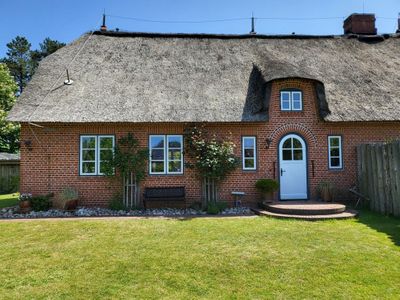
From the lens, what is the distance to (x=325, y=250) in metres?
5.95

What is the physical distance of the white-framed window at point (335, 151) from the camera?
37.7 ft

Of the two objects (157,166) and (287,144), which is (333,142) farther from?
(157,166)

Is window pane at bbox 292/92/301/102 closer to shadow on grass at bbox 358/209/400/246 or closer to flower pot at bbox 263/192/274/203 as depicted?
flower pot at bbox 263/192/274/203

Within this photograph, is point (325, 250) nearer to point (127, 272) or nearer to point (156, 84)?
point (127, 272)

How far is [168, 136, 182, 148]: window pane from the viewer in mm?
11273

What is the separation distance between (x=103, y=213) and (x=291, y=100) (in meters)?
8.17

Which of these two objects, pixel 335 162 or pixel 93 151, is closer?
pixel 93 151

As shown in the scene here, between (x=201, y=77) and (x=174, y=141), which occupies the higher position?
(x=201, y=77)

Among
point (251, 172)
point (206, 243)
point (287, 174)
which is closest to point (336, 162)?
point (287, 174)

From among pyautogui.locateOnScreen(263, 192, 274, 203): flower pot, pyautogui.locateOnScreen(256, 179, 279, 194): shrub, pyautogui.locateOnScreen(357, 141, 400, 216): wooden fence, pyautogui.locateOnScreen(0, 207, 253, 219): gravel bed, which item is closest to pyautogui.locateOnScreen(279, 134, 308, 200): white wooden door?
pyautogui.locateOnScreen(263, 192, 274, 203): flower pot

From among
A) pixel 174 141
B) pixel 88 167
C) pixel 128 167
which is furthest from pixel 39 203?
pixel 174 141

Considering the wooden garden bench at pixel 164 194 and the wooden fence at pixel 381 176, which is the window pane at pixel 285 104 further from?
the wooden garden bench at pixel 164 194

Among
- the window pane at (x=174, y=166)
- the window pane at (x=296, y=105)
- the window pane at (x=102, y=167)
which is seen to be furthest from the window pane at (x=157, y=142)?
the window pane at (x=296, y=105)

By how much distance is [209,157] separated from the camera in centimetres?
1066
